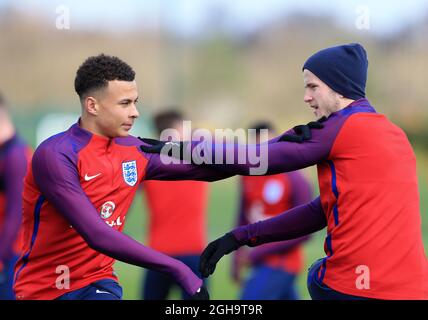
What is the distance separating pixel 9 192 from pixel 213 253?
2645 millimetres

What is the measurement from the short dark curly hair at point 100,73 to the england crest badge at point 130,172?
1.54 ft

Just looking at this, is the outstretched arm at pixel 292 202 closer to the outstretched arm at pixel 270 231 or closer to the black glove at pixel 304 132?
the outstretched arm at pixel 270 231

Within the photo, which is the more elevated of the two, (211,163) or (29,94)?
(211,163)

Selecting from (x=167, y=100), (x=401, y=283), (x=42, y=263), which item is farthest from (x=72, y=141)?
(x=167, y=100)

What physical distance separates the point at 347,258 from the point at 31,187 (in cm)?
178

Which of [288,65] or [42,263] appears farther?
[288,65]

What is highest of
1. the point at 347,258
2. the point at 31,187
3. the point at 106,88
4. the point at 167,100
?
the point at 106,88

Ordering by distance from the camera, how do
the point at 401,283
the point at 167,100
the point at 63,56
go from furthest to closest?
the point at 63,56 → the point at 167,100 → the point at 401,283

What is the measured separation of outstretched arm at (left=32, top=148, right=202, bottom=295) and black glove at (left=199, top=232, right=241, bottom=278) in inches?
18.1

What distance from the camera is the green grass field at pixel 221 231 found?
10703mm

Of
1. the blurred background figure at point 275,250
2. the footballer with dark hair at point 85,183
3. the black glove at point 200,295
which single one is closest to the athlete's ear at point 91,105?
the footballer with dark hair at point 85,183

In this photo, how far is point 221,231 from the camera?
16.8 metres
